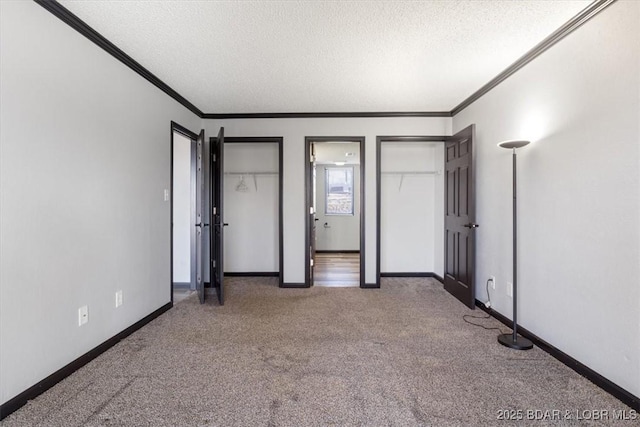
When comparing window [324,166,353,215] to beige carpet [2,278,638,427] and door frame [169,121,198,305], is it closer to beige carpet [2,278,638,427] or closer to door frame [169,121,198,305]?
door frame [169,121,198,305]

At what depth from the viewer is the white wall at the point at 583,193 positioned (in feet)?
6.11

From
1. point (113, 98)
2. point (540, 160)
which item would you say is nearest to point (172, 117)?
point (113, 98)

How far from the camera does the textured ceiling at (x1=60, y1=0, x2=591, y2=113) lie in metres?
2.14

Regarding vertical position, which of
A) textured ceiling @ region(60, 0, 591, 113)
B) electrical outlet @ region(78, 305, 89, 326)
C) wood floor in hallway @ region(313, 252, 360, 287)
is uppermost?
textured ceiling @ region(60, 0, 591, 113)

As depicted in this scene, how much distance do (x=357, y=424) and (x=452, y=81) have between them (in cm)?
318

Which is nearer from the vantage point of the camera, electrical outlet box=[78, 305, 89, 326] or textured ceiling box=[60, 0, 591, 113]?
textured ceiling box=[60, 0, 591, 113]

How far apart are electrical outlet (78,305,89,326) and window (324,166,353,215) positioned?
A: 20.2 feet

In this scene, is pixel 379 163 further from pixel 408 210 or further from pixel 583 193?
pixel 583 193

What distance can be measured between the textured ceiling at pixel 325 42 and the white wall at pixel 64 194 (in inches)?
14.7

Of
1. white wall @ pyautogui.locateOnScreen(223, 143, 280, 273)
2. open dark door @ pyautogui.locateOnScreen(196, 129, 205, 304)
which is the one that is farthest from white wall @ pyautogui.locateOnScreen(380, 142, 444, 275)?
open dark door @ pyautogui.locateOnScreen(196, 129, 205, 304)

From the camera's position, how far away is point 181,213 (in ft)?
14.8

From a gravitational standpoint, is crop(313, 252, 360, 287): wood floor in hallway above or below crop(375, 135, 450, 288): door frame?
below

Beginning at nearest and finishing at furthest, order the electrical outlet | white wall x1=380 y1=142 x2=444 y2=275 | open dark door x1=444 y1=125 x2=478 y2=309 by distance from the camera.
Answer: the electrical outlet, open dark door x1=444 y1=125 x2=478 y2=309, white wall x1=380 y1=142 x2=444 y2=275

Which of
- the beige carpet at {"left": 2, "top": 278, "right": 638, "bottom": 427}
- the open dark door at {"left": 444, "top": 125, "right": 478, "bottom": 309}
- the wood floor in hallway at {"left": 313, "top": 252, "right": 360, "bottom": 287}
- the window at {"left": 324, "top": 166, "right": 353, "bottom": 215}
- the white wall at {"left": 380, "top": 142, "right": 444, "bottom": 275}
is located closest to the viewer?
the beige carpet at {"left": 2, "top": 278, "right": 638, "bottom": 427}
